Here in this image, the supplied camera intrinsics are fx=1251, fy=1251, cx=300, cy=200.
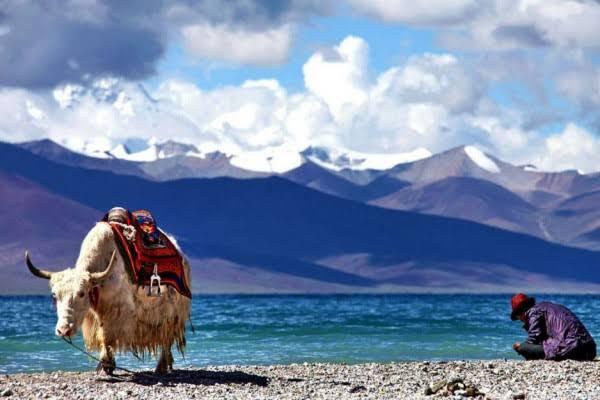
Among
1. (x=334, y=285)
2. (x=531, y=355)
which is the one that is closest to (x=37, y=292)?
(x=334, y=285)

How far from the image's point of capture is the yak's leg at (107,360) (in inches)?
450

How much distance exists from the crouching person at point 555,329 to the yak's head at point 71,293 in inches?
212

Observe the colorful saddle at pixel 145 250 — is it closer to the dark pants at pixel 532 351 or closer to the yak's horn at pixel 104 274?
the yak's horn at pixel 104 274

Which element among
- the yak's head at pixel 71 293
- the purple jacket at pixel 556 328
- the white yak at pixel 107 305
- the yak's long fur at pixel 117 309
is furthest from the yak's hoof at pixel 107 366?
the purple jacket at pixel 556 328

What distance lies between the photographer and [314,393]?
1120cm

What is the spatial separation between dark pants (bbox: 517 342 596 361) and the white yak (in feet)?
15.3

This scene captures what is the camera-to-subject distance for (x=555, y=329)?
14.4 meters

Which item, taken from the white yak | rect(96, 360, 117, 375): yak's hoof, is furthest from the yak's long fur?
rect(96, 360, 117, 375): yak's hoof

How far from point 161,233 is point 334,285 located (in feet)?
609

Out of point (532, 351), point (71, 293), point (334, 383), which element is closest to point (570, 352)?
point (532, 351)

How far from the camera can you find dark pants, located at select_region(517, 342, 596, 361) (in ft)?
46.8

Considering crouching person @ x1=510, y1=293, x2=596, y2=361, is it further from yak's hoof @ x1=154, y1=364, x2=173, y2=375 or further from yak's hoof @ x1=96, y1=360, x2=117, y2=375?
yak's hoof @ x1=96, y1=360, x2=117, y2=375

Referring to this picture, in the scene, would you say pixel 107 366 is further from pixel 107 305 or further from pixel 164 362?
pixel 164 362

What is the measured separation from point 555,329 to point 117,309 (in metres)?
5.53
